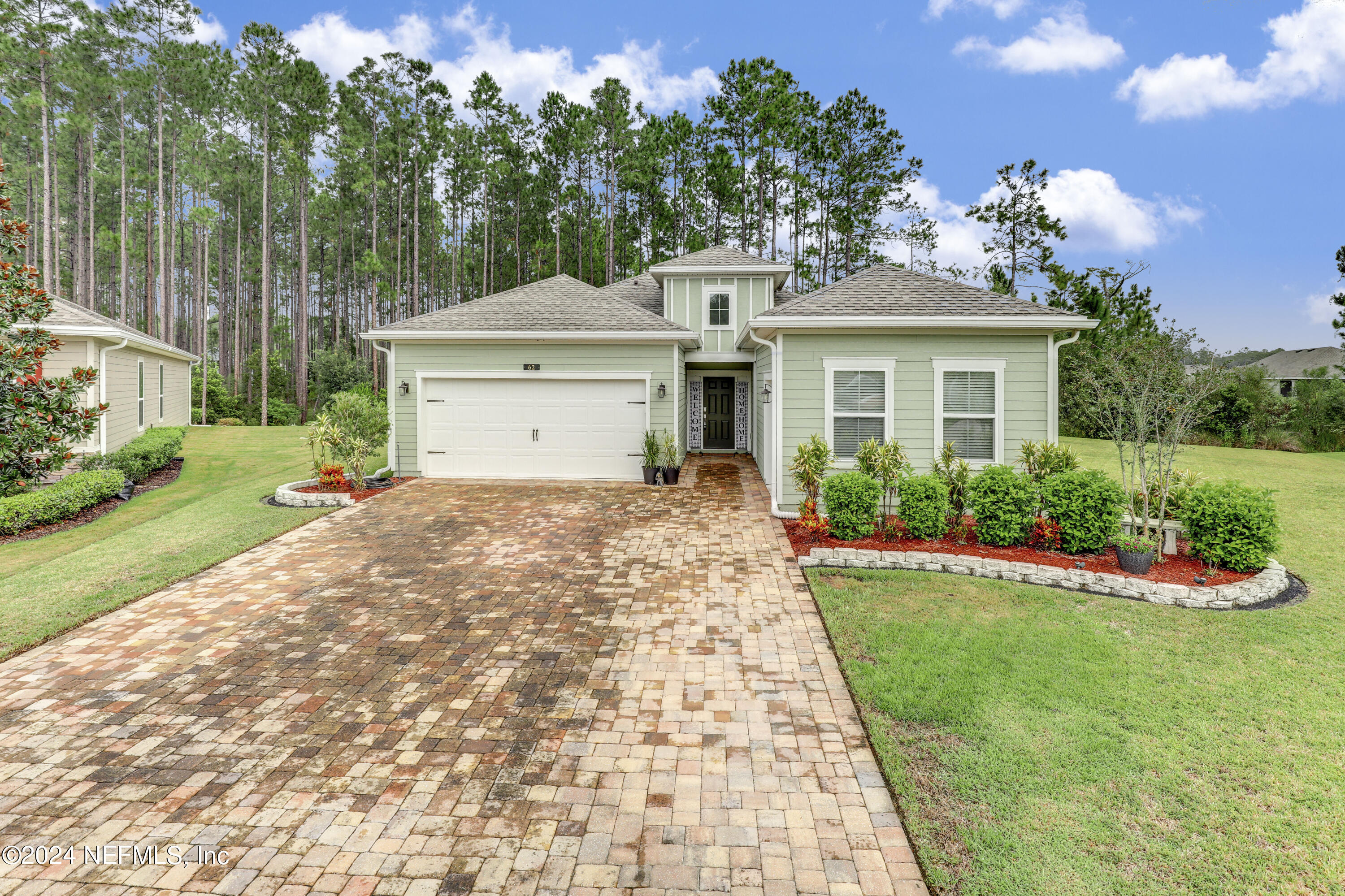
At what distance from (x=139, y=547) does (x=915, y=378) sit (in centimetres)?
1112

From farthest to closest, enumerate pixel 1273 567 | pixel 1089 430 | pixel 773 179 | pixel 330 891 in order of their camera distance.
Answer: pixel 773 179, pixel 1089 430, pixel 1273 567, pixel 330 891

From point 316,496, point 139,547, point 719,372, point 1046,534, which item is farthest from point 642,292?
point 1046,534

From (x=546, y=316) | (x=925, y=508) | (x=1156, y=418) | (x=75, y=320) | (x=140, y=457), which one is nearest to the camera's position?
(x=1156, y=418)

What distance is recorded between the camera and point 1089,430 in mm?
21797

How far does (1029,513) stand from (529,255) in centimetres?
2947

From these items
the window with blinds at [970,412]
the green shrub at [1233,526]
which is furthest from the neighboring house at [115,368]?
the green shrub at [1233,526]

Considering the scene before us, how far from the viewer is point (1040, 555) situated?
23.4 feet

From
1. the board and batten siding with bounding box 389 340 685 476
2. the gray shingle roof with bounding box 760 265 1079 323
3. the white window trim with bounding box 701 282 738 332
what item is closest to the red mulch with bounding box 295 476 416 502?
the board and batten siding with bounding box 389 340 685 476

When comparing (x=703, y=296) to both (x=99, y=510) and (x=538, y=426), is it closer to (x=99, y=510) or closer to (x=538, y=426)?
(x=538, y=426)

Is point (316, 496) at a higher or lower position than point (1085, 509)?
lower

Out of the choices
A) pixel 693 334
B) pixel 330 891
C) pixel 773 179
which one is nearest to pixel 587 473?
pixel 693 334

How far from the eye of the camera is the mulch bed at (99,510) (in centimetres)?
887

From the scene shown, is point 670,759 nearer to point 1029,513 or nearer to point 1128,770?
point 1128,770

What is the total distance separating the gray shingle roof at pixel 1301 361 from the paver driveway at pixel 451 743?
43.7 meters
